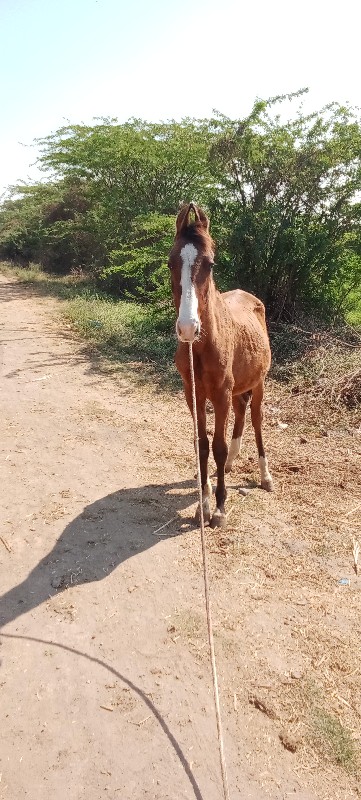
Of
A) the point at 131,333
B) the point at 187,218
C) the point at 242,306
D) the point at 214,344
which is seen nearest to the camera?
the point at 187,218

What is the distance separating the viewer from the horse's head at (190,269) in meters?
2.66

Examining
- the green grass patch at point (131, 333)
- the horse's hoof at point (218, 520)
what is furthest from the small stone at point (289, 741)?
the green grass patch at point (131, 333)

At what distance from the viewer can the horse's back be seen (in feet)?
13.7

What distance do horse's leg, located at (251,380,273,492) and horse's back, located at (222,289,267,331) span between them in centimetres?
67

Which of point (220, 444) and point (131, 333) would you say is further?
point (131, 333)

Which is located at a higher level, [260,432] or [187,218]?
[187,218]

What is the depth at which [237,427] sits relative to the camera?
466cm

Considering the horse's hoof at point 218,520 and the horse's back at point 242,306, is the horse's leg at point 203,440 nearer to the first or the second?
the horse's hoof at point 218,520

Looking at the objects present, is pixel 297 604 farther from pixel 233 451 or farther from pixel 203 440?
pixel 233 451

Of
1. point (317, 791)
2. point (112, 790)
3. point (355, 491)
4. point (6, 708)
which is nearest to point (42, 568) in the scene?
point (6, 708)

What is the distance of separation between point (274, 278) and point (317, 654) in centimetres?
698

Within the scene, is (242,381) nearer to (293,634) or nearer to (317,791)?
(293,634)

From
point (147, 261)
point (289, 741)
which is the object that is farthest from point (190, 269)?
point (147, 261)

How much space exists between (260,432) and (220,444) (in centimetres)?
84
